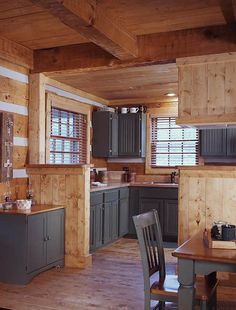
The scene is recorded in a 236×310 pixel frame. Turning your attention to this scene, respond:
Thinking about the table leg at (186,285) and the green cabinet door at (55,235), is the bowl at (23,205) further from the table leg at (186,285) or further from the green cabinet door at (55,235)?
the table leg at (186,285)

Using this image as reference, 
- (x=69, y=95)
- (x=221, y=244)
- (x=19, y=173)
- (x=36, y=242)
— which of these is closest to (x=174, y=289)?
(x=221, y=244)

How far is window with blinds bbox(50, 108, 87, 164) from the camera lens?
5.79 metres

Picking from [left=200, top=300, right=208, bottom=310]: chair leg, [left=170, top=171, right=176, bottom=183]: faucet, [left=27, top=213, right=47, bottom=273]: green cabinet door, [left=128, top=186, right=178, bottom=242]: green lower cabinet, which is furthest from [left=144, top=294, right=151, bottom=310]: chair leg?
[left=170, top=171, right=176, bottom=183]: faucet

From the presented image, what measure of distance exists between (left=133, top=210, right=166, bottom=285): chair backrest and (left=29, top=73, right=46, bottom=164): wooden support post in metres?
2.39

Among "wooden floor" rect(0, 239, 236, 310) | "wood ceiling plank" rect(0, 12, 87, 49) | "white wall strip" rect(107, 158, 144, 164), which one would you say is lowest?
"wooden floor" rect(0, 239, 236, 310)

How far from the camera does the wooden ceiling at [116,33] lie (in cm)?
337

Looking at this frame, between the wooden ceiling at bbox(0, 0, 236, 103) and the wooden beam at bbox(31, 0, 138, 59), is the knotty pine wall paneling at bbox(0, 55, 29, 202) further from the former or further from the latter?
the wooden beam at bbox(31, 0, 138, 59)

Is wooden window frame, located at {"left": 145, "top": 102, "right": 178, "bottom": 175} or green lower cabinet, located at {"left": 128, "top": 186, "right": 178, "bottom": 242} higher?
wooden window frame, located at {"left": 145, "top": 102, "right": 178, "bottom": 175}

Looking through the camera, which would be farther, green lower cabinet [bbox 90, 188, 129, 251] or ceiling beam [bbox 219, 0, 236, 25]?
green lower cabinet [bbox 90, 188, 129, 251]

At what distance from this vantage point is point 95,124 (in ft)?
22.5

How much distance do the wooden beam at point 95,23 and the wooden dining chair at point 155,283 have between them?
5.40 ft

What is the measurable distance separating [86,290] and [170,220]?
2.63 m

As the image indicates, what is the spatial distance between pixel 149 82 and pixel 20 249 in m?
3.05

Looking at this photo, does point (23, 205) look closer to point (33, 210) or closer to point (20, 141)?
point (33, 210)
